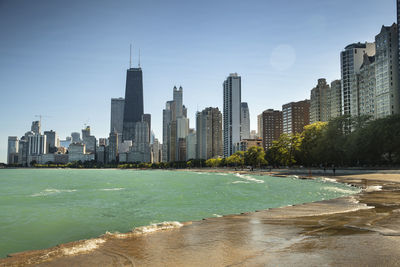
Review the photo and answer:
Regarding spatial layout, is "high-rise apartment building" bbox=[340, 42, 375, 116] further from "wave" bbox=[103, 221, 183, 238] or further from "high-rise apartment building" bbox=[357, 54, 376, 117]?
"wave" bbox=[103, 221, 183, 238]

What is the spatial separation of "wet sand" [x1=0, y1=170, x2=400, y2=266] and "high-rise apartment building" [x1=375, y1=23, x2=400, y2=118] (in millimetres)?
140174

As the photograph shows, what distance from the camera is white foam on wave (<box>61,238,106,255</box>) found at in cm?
1045

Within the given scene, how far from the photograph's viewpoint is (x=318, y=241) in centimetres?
1059

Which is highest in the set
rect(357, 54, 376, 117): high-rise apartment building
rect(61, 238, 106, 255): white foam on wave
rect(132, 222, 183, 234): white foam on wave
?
rect(357, 54, 376, 117): high-rise apartment building

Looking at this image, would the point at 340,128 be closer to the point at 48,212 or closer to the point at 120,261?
the point at 48,212

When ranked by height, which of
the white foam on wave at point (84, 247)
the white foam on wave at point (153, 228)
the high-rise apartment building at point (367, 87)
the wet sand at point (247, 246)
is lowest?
the white foam on wave at point (153, 228)

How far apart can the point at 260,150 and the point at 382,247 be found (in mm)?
148762

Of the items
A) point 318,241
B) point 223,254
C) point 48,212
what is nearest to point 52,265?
point 223,254

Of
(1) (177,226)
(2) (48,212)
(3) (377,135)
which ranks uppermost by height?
(3) (377,135)

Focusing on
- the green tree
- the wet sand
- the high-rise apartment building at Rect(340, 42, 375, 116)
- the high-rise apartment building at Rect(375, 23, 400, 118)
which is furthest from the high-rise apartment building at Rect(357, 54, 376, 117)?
the wet sand

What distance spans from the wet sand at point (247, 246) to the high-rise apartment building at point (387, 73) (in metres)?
140

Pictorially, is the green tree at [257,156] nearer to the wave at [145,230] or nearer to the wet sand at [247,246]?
the wet sand at [247,246]

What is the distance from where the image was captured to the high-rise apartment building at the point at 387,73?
134 metres

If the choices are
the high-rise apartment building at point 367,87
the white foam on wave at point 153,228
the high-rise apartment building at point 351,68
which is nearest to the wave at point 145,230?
the white foam on wave at point 153,228
